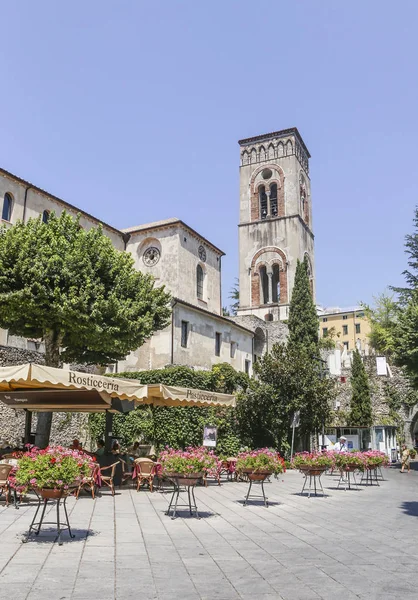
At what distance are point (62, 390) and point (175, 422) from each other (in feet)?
38.5

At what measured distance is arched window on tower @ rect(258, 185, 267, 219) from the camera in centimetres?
5319

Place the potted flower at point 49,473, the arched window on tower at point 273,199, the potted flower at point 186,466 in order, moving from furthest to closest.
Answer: the arched window on tower at point 273,199
the potted flower at point 186,466
the potted flower at point 49,473

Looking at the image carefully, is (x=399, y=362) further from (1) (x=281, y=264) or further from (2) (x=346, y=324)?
(2) (x=346, y=324)

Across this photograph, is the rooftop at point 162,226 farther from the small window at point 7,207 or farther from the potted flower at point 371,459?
the potted flower at point 371,459

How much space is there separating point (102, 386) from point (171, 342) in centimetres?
1747

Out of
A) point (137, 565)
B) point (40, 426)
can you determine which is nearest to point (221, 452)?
point (40, 426)

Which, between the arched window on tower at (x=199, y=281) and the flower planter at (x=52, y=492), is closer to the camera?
the flower planter at (x=52, y=492)

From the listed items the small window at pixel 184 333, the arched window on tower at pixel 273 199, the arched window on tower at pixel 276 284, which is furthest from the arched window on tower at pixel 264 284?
the small window at pixel 184 333

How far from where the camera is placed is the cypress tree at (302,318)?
37.3 meters

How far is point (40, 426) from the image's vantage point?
16.4m

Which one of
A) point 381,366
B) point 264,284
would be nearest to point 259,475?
point 381,366

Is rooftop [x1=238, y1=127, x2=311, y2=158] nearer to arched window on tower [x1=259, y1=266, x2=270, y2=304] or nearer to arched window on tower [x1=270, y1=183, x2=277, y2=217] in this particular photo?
arched window on tower [x1=270, y1=183, x2=277, y2=217]

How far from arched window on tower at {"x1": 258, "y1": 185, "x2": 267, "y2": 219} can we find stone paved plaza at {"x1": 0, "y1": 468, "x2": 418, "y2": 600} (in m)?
43.6

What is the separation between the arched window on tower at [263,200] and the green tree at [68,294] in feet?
116
